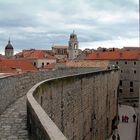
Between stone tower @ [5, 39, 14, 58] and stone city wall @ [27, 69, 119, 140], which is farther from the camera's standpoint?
stone tower @ [5, 39, 14, 58]

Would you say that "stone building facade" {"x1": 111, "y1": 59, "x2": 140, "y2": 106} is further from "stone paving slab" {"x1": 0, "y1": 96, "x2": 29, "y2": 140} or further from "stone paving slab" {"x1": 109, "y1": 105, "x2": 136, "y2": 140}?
"stone paving slab" {"x1": 0, "y1": 96, "x2": 29, "y2": 140}

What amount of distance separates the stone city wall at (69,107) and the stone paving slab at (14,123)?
1.53ft

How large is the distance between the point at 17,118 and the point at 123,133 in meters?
24.2

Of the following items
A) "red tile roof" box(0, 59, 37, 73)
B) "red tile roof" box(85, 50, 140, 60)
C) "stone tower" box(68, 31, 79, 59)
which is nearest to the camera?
"red tile roof" box(0, 59, 37, 73)

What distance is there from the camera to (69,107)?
14773 millimetres

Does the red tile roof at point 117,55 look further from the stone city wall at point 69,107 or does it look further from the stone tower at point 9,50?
the stone tower at point 9,50

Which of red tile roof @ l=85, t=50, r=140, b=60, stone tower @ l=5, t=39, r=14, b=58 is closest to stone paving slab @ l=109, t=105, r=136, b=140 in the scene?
red tile roof @ l=85, t=50, r=140, b=60

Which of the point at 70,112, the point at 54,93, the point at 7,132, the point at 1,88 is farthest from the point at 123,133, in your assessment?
the point at 7,132

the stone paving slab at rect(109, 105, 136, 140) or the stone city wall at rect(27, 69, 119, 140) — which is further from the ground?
the stone city wall at rect(27, 69, 119, 140)

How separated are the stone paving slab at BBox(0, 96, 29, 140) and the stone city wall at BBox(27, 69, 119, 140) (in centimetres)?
47

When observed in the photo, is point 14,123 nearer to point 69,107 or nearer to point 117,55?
point 69,107

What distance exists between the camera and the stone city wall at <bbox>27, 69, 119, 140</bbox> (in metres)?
5.85

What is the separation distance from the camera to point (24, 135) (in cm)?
741

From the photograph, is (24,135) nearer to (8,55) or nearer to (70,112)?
(70,112)
